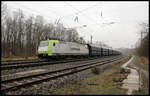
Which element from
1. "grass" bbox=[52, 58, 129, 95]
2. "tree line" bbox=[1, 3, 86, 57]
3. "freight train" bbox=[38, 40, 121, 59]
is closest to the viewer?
"grass" bbox=[52, 58, 129, 95]

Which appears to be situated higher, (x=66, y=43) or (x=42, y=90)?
(x=66, y=43)

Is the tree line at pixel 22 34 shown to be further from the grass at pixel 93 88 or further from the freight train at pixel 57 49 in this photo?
the grass at pixel 93 88

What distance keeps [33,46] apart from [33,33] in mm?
4709

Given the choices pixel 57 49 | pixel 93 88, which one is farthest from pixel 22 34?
pixel 93 88

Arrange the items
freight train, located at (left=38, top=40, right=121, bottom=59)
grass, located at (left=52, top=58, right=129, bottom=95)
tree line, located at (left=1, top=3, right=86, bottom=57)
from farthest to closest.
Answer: tree line, located at (left=1, top=3, right=86, bottom=57)
freight train, located at (left=38, top=40, right=121, bottom=59)
grass, located at (left=52, top=58, right=129, bottom=95)

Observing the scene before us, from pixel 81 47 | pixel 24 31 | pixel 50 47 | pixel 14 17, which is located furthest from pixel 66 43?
pixel 14 17

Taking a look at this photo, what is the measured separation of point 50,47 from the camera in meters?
21.4

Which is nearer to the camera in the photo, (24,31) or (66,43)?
(66,43)

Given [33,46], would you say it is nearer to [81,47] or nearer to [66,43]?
[81,47]

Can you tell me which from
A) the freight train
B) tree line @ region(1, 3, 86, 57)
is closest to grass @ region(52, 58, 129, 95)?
the freight train

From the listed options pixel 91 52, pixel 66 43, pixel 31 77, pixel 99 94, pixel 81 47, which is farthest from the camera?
pixel 91 52

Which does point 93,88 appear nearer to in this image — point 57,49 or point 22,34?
point 57,49

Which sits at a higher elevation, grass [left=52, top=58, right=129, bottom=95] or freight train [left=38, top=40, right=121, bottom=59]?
freight train [left=38, top=40, right=121, bottom=59]

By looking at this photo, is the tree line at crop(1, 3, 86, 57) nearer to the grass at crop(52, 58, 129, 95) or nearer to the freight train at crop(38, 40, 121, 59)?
the freight train at crop(38, 40, 121, 59)
